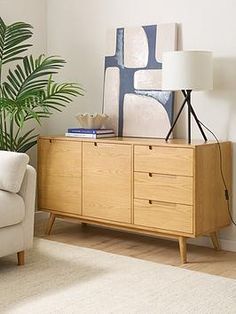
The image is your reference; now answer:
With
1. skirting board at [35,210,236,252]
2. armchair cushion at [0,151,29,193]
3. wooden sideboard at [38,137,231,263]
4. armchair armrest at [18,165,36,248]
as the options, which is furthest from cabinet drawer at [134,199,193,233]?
armchair cushion at [0,151,29,193]

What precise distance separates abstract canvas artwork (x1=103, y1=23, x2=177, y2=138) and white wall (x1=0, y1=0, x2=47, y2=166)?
2.39 ft

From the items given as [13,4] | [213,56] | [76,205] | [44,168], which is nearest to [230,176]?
[213,56]

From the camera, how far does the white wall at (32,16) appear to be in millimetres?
4492

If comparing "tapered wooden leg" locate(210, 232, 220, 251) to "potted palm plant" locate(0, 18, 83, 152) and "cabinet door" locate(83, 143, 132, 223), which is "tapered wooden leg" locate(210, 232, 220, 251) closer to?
"cabinet door" locate(83, 143, 132, 223)

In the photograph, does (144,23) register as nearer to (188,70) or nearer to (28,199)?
(188,70)

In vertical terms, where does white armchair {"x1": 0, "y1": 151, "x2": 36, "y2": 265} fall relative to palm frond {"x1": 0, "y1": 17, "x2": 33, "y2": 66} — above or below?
below

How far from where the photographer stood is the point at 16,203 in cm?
331

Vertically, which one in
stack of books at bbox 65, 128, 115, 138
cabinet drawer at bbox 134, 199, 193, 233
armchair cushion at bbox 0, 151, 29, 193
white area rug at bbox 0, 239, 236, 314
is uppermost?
stack of books at bbox 65, 128, 115, 138

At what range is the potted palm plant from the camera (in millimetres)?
4031


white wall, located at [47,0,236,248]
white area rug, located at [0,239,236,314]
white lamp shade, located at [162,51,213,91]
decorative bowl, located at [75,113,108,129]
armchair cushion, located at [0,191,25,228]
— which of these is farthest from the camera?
decorative bowl, located at [75,113,108,129]

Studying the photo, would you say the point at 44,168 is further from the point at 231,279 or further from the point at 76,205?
the point at 231,279

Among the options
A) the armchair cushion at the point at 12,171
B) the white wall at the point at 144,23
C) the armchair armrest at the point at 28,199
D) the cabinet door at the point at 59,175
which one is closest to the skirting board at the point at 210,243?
the white wall at the point at 144,23

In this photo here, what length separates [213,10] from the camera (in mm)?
3787

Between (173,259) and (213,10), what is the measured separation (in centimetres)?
169
